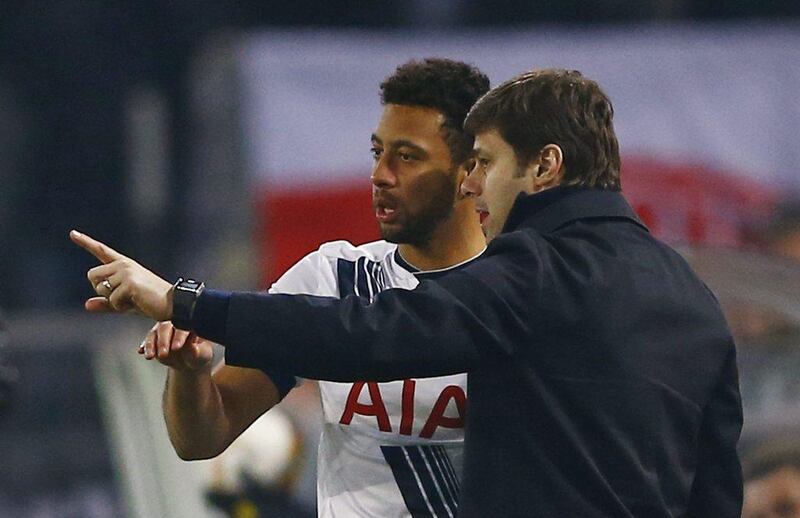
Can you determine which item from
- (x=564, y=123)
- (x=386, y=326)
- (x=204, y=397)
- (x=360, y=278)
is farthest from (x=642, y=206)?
(x=386, y=326)

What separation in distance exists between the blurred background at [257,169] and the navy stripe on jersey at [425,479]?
132cm

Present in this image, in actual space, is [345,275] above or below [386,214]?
below

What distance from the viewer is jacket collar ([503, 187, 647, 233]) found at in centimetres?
278

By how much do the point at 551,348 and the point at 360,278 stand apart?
0.82 metres

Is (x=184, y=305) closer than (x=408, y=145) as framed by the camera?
Yes

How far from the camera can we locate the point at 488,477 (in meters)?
2.76

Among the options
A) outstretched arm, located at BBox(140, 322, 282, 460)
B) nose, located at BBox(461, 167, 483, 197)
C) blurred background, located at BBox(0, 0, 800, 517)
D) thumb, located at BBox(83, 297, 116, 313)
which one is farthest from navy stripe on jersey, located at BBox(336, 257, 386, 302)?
blurred background, located at BBox(0, 0, 800, 517)

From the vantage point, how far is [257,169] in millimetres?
9219

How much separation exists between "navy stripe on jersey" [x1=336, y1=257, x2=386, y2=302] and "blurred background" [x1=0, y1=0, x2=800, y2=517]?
1201 millimetres

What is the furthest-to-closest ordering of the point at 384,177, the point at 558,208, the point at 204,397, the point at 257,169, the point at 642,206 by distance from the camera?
the point at 257,169 → the point at 642,206 → the point at 384,177 → the point at 204,397 → the point at 558,208

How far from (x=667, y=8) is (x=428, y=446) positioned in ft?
30.2

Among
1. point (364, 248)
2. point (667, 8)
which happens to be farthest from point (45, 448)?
point (667, 8)

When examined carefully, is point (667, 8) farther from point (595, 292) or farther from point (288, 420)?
point (595, 292)

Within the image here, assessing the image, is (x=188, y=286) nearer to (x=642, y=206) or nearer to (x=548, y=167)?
(x=548, y=167)
